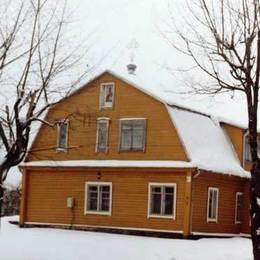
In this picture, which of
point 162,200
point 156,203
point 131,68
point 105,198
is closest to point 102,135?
point 105,198

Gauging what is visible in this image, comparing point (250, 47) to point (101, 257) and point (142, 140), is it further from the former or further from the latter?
point (142, 140)

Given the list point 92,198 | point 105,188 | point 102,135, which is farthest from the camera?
point 102,135

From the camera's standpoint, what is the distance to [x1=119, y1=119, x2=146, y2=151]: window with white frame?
104 feet

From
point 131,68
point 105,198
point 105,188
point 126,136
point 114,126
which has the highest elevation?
point 131,68

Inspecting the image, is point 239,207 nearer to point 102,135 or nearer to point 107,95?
point 102,135

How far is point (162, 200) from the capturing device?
30562mm

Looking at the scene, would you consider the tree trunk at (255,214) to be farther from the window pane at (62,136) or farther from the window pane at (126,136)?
the window pane at (62,136)

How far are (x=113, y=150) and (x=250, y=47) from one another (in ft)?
50.5

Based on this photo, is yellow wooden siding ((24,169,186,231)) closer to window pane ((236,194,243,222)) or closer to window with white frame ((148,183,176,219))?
window with white frame ((148,183,176,219))

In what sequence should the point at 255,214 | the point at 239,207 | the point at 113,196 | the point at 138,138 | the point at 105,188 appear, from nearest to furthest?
1. the point at 255,214
2. the point at 138,138
3. the point at 113,196
4. the point at 105,188
5. the point at 239,207

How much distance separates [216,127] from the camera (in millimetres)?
34625

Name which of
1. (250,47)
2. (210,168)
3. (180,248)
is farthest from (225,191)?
(250,47)

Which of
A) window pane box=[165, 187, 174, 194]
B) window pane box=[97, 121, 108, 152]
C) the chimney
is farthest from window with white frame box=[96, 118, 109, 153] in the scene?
the chimney

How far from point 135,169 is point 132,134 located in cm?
178
